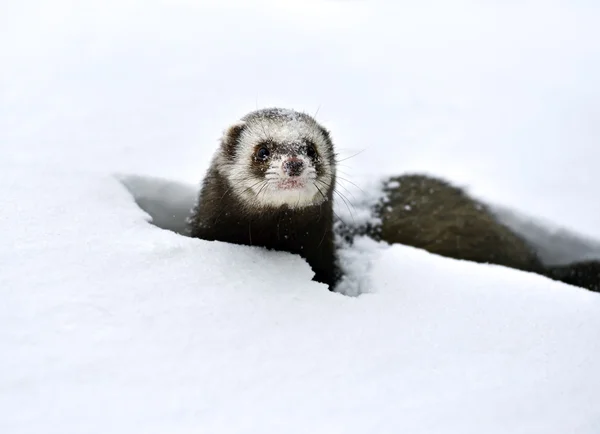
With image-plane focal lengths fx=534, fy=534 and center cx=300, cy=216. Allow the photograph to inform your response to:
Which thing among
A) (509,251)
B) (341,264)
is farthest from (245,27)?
(509,251)

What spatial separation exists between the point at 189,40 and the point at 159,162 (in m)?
1.81

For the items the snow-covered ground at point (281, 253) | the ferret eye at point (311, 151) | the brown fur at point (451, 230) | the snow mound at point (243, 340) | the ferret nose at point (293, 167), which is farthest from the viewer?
the brown fur at point (451, 230)

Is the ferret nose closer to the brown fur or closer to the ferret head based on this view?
the ferret head

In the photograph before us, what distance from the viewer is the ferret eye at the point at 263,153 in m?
3.12

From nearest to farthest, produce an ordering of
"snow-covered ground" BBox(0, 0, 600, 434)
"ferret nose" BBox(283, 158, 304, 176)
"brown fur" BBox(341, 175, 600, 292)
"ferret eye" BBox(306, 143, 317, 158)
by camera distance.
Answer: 1. "snow-covered ground" BBox(0, 0, 600, 434)
2. "ferret nose" BBox(283, 158, 304, 176)
3. "ferret eye" BBox(306, 143, 317, 158)
4. "brown fur" BBox(341, 175, 600, 292)

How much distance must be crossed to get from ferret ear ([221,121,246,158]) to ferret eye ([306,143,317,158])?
52 centimetres

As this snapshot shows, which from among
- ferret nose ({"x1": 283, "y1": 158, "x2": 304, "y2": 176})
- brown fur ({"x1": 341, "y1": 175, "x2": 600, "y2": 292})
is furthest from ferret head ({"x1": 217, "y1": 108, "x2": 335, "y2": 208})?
brown fur ({"x1": 341, "y1": 175, "x2": 600, "y2": 292})

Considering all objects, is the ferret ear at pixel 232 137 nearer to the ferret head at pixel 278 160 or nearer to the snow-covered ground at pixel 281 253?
the ferret head at pixel 278 160

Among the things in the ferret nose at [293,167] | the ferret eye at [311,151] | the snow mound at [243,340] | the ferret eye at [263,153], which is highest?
the ferret eye at [311,151]

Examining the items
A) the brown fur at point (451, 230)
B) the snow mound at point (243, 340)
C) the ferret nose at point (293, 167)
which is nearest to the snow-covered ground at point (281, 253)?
the snow mound at point (243, 340)

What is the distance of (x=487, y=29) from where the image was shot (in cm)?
568

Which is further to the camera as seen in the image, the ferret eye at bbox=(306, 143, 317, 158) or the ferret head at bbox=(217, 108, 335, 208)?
the ferret eye at bbox=(306, 143, 317, 158)

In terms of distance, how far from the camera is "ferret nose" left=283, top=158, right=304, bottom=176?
2.80 meters

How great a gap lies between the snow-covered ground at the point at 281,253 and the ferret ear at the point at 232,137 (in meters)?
0.67
